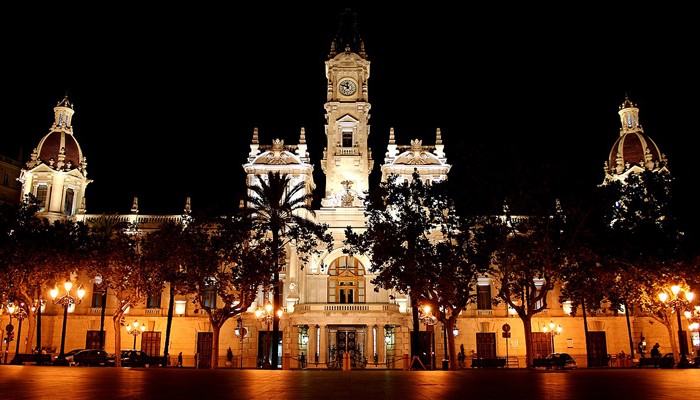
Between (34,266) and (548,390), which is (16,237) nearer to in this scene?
(34,266)

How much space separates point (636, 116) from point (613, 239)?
27.6 m

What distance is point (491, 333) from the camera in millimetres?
58281

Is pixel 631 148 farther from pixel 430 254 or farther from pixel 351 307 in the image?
pixel 351 307

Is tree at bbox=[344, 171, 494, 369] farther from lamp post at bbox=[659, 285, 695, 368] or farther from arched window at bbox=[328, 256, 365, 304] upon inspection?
arched window at bbox=[328, 256, 365, 304]

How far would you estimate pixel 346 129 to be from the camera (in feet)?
205

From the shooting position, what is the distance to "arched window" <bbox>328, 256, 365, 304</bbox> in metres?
57.4

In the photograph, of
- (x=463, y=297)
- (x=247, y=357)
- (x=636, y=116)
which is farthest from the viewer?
(x=636, y=116)

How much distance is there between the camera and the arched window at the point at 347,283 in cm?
5738

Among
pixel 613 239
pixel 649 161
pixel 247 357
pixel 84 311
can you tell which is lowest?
pixel 247 357

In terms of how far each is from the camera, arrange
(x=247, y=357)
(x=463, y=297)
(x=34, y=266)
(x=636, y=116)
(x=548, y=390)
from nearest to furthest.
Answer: (x=548, y=390) → (x=463, y=297) → (x=34, y=266) → (x=247, y=357) → (x=636, y=116)

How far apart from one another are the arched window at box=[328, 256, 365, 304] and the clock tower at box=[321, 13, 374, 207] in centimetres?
599

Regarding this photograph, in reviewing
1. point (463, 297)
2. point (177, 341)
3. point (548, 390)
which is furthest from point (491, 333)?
point (548, 390)

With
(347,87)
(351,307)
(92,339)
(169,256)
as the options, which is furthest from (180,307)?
(347,87)

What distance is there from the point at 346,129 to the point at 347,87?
4.44 m
